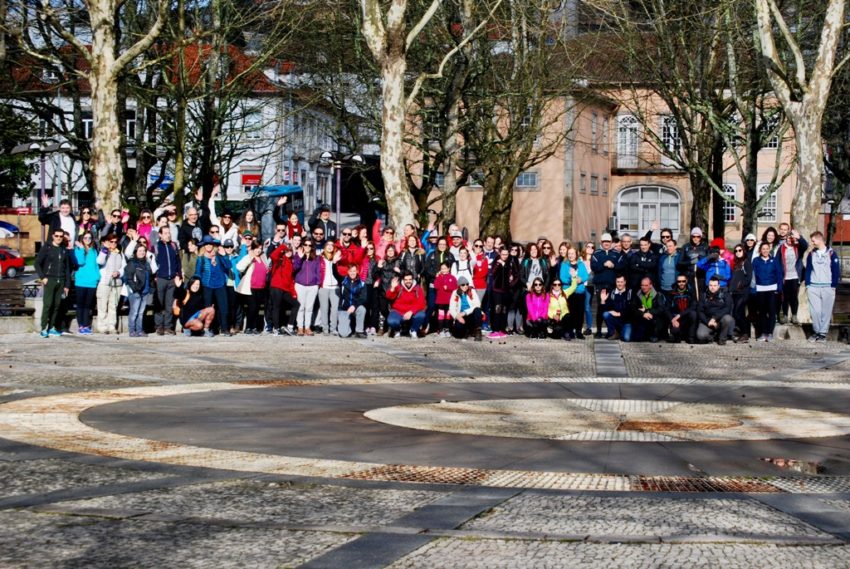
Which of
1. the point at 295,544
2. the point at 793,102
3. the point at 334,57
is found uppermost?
the point at 334,57

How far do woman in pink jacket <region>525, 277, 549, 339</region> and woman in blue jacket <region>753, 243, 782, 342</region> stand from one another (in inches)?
134

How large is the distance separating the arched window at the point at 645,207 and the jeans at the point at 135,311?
2380 inches

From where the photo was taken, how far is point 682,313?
75.2 feet

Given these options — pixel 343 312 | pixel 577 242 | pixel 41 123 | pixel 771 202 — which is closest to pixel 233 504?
pixel 343 312

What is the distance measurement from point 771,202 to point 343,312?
61.9 meters

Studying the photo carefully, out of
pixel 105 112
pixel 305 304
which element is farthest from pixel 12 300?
pixel 105 112

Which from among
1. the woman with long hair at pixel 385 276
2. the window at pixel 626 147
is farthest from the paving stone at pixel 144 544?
the window at pixel 626 147

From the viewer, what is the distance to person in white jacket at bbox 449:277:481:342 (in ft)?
77.3

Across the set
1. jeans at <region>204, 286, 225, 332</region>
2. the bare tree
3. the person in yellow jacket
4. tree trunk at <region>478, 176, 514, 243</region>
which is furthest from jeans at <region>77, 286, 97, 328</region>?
tree trunk at <region>478, 176, 514, 243</region>

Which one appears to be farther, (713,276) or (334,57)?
(334,57)

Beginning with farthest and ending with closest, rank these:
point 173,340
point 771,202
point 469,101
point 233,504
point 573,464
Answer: point 771,202 < point 469,101 < point 173,340 < point 573,464 < point 233,504

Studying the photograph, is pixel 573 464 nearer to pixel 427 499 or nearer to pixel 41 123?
pixel 427 499

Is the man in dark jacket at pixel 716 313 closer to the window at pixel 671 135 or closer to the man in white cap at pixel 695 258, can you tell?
the man in white cap at pixel 695 258

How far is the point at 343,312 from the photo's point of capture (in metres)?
23.8
